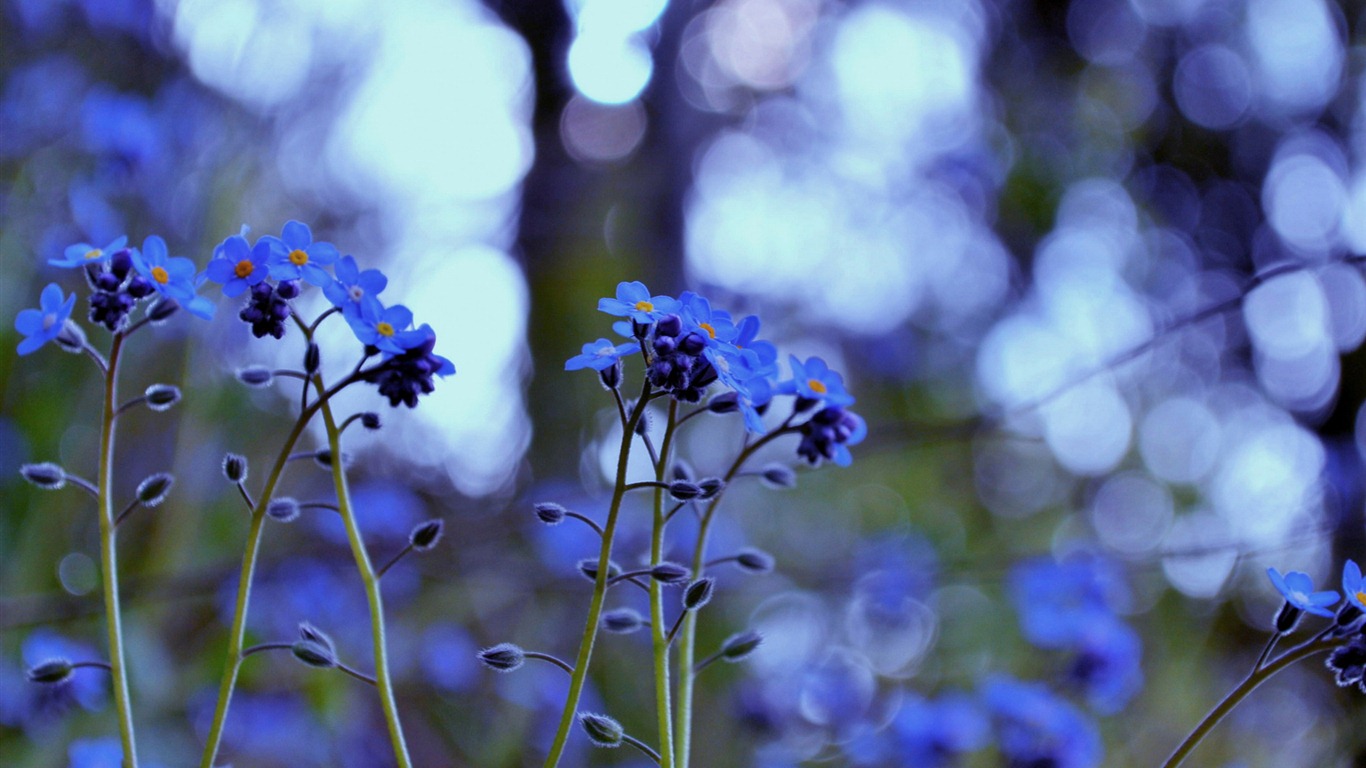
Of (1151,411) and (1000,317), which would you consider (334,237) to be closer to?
(1000,317)

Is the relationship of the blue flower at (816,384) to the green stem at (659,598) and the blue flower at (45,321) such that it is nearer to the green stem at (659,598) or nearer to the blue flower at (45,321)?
the green stem at (659,598)

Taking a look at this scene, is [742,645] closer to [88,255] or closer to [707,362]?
[707,362]

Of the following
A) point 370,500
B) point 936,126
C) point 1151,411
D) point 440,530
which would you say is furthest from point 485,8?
point 440,530

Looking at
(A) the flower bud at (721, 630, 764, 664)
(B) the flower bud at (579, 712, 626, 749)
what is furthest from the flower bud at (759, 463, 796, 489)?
(B) the flower bud at (579, 712, 626, 749)

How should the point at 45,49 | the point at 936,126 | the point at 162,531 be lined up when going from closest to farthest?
the point at 162,531, the point at 45,49, the point at 936,126

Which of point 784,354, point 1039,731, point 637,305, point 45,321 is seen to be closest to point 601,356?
point 637,305
